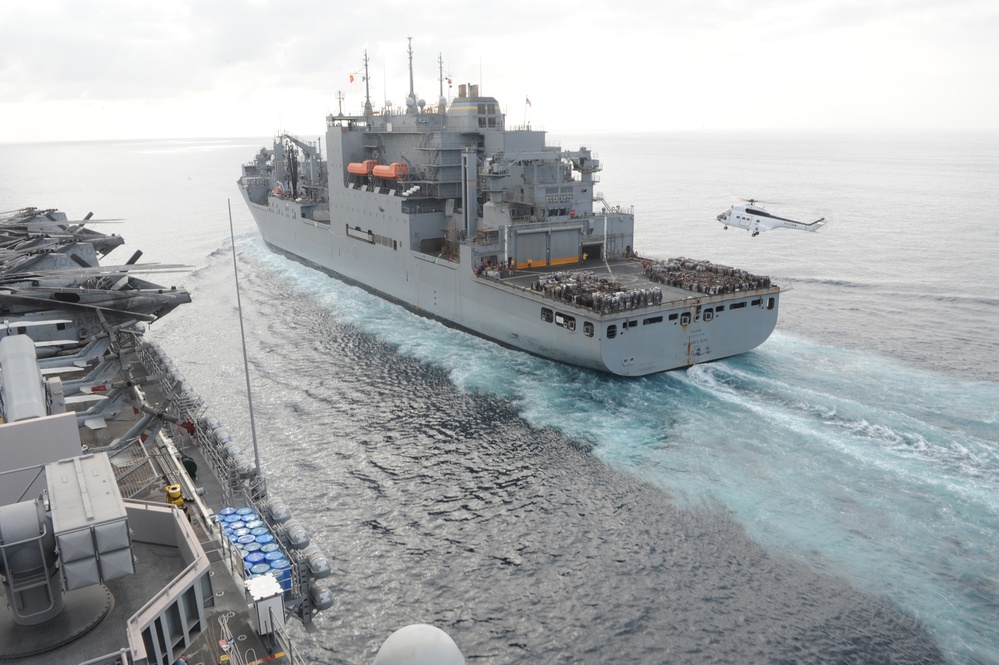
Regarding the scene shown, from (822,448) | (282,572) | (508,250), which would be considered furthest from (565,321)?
(282,572)

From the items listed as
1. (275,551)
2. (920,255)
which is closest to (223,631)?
(275,551)

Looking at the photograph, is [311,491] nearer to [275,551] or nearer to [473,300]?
[275,551]

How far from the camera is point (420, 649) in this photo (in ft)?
30.0

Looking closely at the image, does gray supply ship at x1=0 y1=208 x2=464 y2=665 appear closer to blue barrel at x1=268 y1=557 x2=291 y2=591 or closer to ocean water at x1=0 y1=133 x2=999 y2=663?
blue barrel at x1=268 y1=557 x2=291 y2=591

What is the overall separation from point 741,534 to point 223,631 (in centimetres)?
1397

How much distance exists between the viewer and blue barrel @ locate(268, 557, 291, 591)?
1207 cm

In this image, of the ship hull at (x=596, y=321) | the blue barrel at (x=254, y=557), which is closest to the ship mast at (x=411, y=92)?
the ship hull at (x=596, y=321)

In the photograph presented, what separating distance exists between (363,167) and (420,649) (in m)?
43.0

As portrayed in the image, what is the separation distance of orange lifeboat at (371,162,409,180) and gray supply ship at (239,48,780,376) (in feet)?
0.31

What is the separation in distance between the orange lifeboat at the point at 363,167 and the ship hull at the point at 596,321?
26.9ft

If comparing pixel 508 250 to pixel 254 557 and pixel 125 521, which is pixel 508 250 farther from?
pixel 125 521

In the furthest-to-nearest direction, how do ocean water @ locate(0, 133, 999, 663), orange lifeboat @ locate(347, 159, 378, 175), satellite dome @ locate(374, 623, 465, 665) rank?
orange lifeboat @ locate(347, 159, 378, 175), ocean water @ locate(0, 133, 999, 663), satellite dome @ locate(374, 623, 465, 665)

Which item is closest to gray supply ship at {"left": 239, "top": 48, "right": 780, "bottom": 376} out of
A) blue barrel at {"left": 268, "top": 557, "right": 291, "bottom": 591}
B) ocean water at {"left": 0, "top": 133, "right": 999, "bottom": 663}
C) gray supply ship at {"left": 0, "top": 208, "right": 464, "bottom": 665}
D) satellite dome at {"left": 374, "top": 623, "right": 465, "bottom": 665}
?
ocean water at {"left": 0, "top": 133, "right": 999, "bottom": 663}

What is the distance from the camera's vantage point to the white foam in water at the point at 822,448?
18.4m
